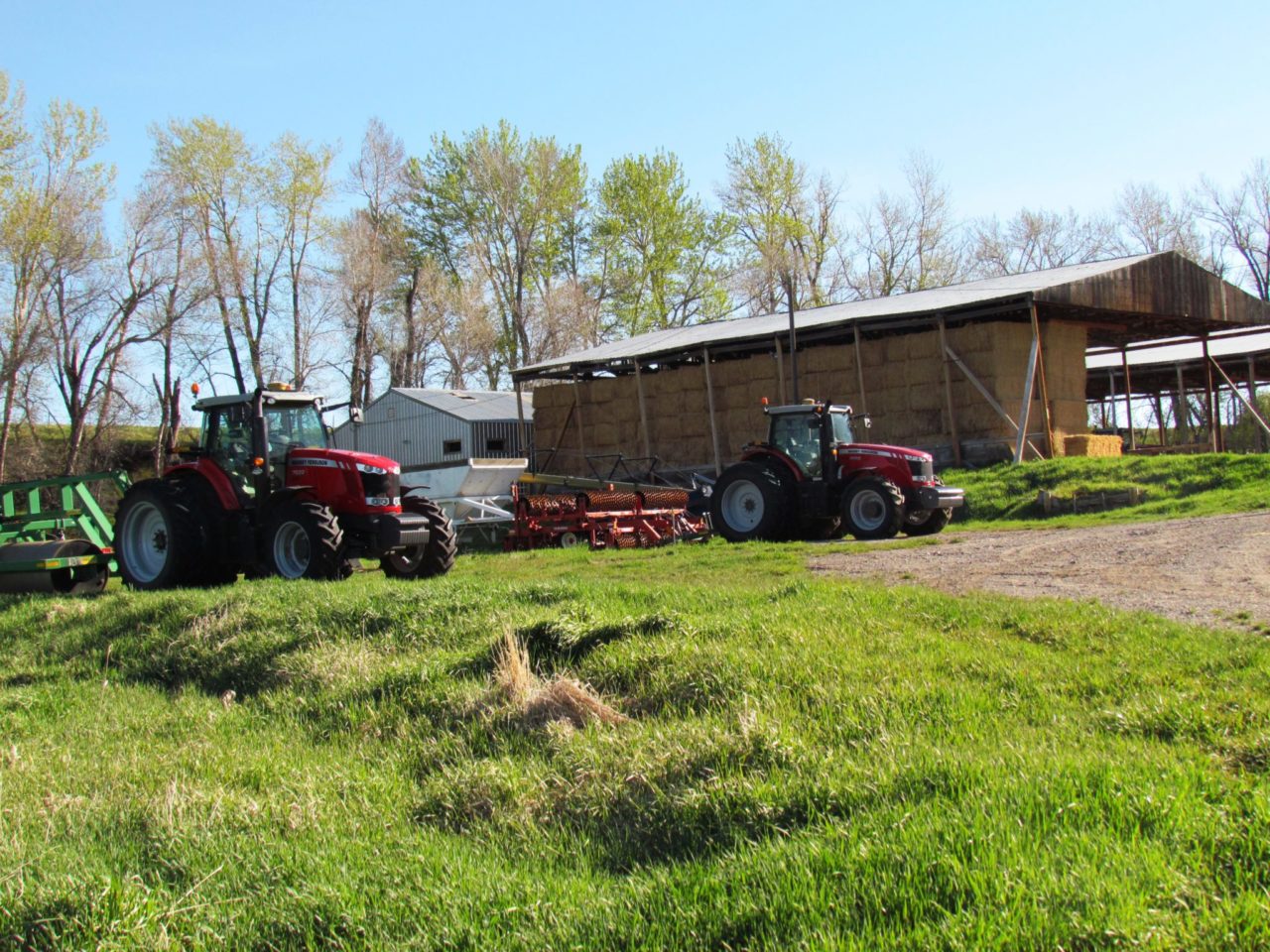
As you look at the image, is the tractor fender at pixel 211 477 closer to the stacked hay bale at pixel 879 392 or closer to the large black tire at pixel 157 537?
the large black tire at pixel 157 537

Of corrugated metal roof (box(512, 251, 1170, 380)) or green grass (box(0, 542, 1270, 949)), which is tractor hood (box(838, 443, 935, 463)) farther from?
green grass (box(0, 542, 1270, 949))

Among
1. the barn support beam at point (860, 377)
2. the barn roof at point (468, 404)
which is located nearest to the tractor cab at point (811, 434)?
the barn support beam at point (860, 377)

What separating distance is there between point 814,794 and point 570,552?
1210 cm

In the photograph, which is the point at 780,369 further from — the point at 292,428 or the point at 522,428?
the point at 292,428

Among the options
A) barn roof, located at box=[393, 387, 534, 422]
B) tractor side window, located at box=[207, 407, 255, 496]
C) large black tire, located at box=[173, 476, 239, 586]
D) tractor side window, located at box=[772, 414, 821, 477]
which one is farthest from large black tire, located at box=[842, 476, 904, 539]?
barn roof, located at box=[393, 387, 534, 422]

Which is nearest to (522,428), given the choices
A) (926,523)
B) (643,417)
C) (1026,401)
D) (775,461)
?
(643,417)

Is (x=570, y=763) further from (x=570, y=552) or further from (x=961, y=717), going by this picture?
(x=570, y=552)

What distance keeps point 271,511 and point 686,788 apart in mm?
9070

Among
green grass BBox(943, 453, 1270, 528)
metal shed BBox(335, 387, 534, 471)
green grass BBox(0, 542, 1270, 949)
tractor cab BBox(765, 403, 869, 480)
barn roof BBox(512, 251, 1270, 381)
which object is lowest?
green grass BBox(0, 542, 1270, 949)

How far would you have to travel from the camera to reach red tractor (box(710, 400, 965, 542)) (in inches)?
643

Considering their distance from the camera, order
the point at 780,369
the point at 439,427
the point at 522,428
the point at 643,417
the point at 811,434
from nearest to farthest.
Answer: the point at 811,434 → the point at 780,369 → the point at 643,417 → the point at 522,428 → the point at 439,427


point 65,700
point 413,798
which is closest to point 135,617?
point 65,700

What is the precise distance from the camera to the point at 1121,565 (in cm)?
1095

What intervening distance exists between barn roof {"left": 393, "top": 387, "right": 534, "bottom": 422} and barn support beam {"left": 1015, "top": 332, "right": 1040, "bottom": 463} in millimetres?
17401
